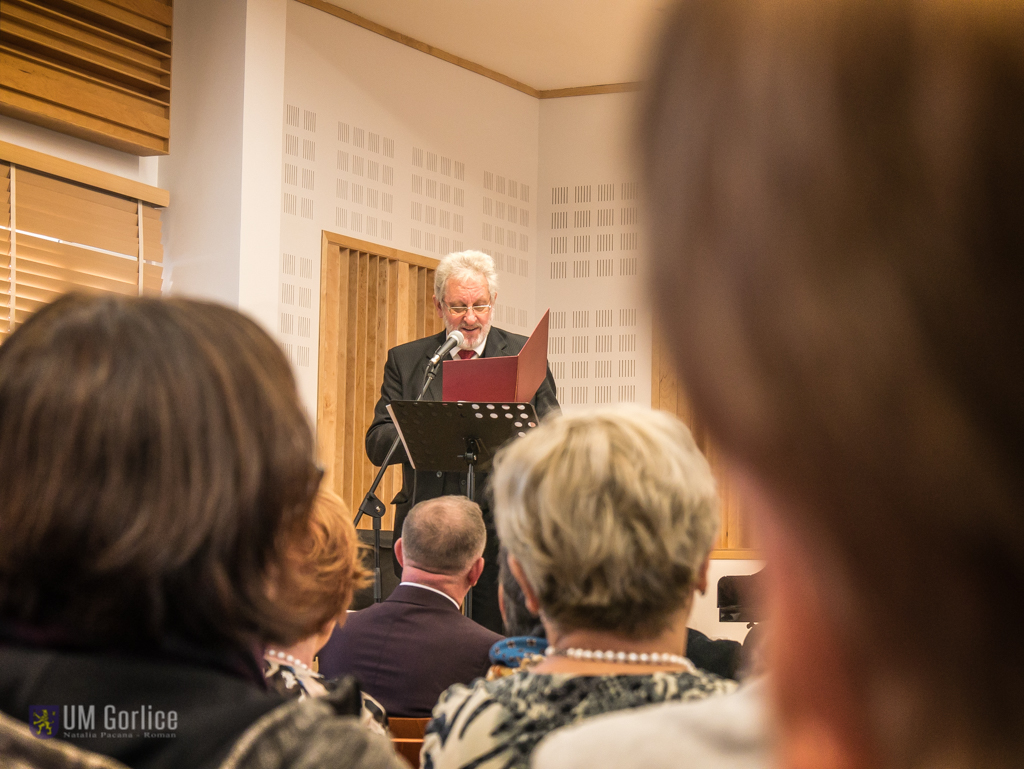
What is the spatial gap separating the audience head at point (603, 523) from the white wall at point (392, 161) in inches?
196

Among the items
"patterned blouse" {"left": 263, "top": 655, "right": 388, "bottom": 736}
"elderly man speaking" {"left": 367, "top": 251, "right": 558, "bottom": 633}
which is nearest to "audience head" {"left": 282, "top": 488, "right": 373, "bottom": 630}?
"patterned blouse" {"left": 263, "top": 655, "right": 388, "bottom": 736}

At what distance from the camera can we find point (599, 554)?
1503mm

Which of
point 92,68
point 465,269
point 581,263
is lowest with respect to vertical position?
point 465,269

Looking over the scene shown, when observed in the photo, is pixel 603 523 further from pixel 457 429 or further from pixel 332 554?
pixel 457 429

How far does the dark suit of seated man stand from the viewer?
112 inches

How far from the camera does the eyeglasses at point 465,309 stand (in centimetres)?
488

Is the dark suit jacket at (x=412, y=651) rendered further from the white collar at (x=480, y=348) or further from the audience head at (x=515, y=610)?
the white collar at (x=480, y=348)

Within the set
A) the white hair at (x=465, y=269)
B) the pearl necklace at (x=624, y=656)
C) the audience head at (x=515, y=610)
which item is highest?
the white hair at (x=465, y=269)

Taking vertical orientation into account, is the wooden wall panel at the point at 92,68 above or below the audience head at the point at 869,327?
above

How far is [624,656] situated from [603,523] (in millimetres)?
193

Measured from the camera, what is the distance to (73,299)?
1.04 m

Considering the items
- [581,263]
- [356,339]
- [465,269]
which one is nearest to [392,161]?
[356,339]

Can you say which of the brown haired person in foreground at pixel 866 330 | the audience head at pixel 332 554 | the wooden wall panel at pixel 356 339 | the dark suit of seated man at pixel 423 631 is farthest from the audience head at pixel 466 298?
the brown haired person in foreground at pixel 866 330

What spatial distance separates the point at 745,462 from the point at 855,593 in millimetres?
40
